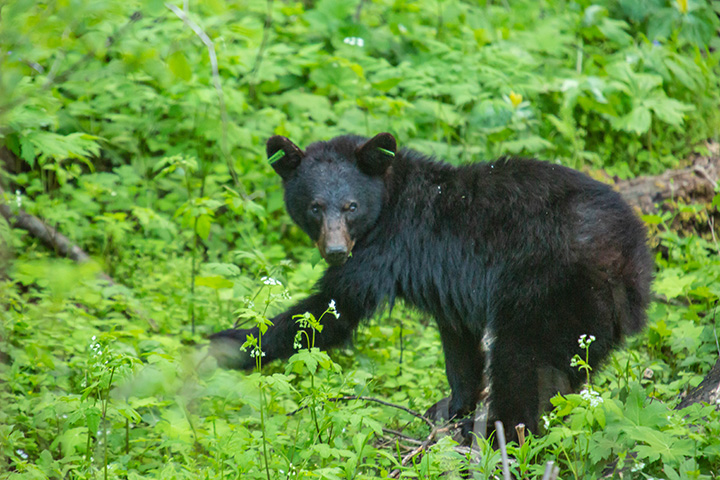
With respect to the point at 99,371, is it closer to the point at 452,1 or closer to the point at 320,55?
the point at 320,55

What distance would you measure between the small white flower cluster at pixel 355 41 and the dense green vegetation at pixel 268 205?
25mm

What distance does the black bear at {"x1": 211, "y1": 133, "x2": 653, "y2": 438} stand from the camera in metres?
3.54

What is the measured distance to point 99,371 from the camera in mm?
2932

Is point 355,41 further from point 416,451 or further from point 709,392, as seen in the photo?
point 709,392

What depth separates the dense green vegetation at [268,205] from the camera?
9.35 feet

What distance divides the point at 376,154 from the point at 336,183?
303mm

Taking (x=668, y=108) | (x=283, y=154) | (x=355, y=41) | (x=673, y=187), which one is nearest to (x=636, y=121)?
(x=668, y=108)

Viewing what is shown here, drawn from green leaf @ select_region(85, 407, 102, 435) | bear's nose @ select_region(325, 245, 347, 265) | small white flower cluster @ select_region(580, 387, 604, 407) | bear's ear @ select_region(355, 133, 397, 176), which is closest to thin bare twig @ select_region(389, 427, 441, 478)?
small white flower cluster @ select_region(580, 387, 604, 407)

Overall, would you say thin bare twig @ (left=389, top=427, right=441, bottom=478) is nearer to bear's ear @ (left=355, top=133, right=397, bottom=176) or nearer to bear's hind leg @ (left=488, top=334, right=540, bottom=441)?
bear's hind leg @ (left=488, top=334, right=540, bottom=441)

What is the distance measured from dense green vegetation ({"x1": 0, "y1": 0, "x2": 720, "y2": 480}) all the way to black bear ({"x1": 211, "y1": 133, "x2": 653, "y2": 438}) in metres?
0.29

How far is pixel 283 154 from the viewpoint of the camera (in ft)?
13.9

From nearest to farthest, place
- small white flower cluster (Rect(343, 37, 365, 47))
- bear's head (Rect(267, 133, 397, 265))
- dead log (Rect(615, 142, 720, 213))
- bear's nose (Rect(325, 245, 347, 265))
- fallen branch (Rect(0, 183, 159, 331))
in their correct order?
bear's nose (Rect(325, 245, 347, 265)) < bear's head (Rect(267, 133, 397, 265)) < fallen branch (Rect(0, 183, 159, 331)) < dead log (Rect(615, 142, 720, 213)) < small white flower cluster (Rect(343, 37, 365, 47))

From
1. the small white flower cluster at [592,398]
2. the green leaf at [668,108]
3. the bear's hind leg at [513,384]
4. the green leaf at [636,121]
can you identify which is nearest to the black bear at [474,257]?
the bear's hind leg at [513,384]

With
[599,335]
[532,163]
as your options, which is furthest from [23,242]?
[599,335]
